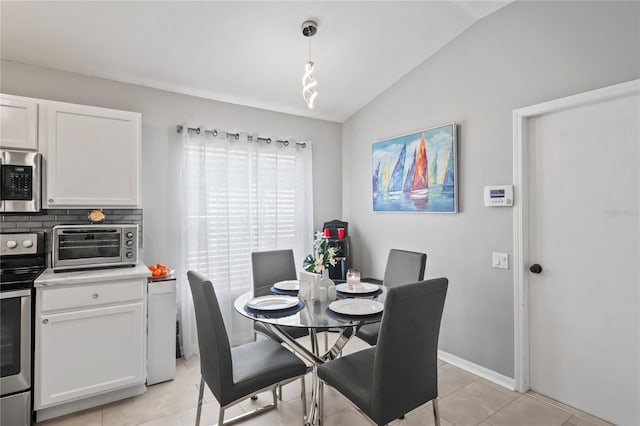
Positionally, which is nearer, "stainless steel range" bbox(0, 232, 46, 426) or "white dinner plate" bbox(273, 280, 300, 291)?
"stainless steel range" bbox(0, 232, 46, 426)

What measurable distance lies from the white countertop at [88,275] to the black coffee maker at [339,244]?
1964 mm

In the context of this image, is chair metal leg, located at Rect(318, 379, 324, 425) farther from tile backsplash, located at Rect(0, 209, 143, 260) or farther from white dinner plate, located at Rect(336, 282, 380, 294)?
tile backsplash, located at Rect(0, 209, 143, 260)

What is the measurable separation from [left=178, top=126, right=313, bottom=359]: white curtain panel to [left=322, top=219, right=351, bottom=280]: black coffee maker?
240 mm

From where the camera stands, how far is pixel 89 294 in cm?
224

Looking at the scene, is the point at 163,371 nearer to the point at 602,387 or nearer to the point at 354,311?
the point at 354,311

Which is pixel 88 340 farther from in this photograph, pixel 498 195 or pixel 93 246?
pixel 498 195

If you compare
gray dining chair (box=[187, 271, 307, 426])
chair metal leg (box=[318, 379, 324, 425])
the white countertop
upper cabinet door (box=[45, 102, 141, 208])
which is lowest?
chair metal leg (box=[318, 379, 324, 425])

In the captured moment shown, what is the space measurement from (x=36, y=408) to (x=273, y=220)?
2.33m

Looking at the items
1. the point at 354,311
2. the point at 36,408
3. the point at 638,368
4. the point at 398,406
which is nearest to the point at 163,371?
the point at 36,408

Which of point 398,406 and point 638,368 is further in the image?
point 638,368

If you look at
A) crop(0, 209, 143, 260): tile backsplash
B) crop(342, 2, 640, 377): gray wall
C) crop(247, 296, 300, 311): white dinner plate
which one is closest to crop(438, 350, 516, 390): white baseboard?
crop(342, 2, 640, 377): gray wall

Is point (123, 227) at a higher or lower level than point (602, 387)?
higher

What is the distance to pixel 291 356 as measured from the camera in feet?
6.55

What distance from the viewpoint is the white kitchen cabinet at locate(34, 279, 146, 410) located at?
2.12m
